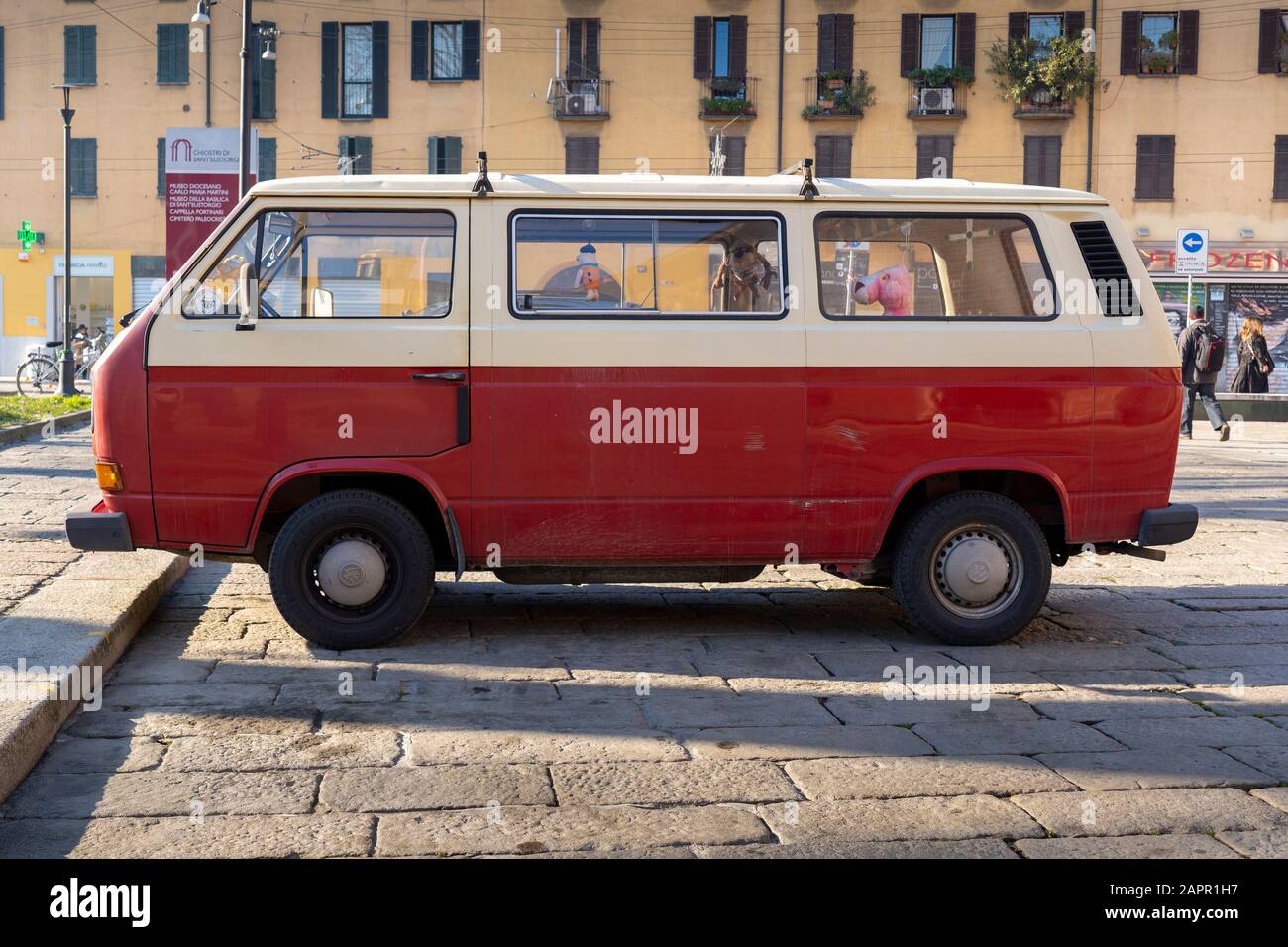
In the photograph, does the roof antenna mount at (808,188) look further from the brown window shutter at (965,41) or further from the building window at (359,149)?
the building window at (359,149)

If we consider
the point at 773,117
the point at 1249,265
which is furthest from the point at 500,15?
the point at 1249,265

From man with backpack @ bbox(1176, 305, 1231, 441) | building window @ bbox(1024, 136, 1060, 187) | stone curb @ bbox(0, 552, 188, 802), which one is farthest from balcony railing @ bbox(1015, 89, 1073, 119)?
stone curb @ bbox(0, 552, 188, 802)

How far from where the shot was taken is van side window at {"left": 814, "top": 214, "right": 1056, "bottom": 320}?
7.11 meters

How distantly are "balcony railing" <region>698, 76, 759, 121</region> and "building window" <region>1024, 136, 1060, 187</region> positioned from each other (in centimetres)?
715

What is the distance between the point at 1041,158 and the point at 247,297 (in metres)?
35.3

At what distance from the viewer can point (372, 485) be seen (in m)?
7.04

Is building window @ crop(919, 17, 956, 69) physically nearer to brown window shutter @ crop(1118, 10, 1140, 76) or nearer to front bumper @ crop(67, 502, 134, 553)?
brown window shutter @ crop(1118, 10, 1140, 76)

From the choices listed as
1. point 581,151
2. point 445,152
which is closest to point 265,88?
point 445,152

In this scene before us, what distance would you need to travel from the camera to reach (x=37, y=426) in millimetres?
19688

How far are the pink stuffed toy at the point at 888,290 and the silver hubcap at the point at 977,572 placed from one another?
3.55 ft

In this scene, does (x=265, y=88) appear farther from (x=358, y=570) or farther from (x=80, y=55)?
(x=358, y=570)

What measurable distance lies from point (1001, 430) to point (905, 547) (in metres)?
0.70

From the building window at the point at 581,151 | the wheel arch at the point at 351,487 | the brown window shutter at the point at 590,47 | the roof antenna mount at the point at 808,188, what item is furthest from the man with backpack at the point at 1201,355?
the brown window shutter at the point at 590,47
